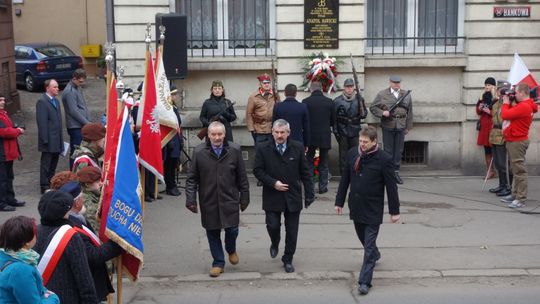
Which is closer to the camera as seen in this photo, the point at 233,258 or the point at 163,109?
the point at 233,258

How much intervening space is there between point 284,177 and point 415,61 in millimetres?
6405

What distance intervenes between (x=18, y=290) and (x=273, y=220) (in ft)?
15.4

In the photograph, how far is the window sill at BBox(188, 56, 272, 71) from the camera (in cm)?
1465

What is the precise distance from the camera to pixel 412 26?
50.4 feet

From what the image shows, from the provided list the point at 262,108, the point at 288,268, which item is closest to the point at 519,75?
the point at 262,108

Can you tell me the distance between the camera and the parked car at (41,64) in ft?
81.8

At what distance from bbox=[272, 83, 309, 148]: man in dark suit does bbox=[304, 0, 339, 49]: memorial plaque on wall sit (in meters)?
1.86

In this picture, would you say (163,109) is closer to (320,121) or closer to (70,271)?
(320,121)

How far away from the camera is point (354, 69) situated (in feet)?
47.5

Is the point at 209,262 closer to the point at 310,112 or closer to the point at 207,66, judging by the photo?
the point at 310,112

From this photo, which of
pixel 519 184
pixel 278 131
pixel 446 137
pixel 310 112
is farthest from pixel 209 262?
pixel 446 137

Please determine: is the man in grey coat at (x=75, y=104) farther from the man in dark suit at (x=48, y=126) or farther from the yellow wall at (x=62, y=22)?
the yellow wall at (x=62, y=22)

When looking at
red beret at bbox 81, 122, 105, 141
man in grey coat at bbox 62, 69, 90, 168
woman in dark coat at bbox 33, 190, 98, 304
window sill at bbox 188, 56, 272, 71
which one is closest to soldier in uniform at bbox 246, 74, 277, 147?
window sill at bbox 188, 56, 272, 71

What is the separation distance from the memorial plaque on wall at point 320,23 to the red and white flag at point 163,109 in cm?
453
